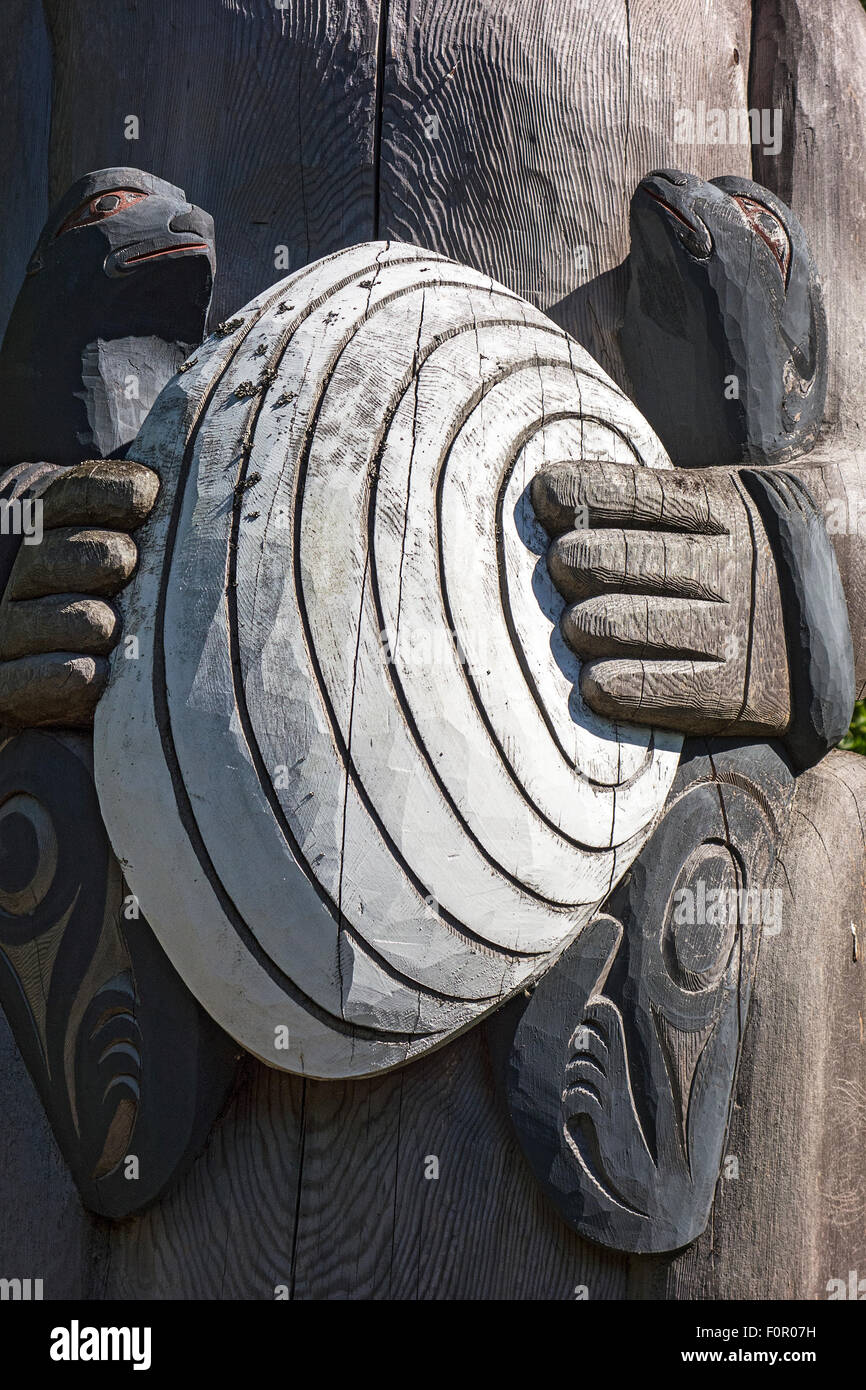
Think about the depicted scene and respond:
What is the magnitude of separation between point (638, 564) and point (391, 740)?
0.49 m

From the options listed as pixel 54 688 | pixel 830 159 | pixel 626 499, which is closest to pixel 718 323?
pixel 626 499

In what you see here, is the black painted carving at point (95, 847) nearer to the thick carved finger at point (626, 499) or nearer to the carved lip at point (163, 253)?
the carved lip at point (163, 253)

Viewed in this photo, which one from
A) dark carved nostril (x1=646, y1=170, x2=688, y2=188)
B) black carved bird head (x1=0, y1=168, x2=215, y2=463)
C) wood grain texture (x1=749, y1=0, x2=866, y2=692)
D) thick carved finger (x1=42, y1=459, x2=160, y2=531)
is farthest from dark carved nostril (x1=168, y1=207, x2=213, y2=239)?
wood grain texture (x1=749, y1=0, x2=866, y2=692)

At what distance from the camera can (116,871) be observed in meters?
2.11

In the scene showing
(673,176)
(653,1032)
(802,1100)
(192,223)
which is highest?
(673,176)

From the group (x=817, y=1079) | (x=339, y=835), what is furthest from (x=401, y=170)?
(x=817, y=1079)

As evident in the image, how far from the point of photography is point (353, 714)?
198 centimetres

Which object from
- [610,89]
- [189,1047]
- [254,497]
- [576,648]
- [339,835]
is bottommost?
[189,1047]

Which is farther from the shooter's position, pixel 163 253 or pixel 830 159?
pixel 830 159

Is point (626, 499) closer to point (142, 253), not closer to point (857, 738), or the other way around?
point (142, 253)

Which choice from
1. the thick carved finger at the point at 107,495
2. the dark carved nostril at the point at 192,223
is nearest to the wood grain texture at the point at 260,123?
the dark carved nostril at the point at 192,223

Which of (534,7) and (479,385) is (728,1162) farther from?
(534,7)

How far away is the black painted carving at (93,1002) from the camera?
2098 mm
